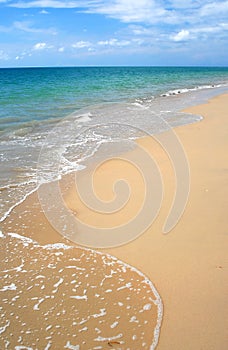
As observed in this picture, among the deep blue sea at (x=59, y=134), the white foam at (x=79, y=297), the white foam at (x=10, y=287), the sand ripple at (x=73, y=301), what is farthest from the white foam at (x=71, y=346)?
the deep blue sea at (x=59, y=134)

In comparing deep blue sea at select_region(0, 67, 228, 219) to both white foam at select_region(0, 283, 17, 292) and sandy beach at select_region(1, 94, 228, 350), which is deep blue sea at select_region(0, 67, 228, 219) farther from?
white foam at select_region(0, 283, 17, 292)

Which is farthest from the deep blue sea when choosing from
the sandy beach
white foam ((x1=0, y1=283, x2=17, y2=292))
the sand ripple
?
white foam ((x1=0, y1=283, x2=17, y2=292))

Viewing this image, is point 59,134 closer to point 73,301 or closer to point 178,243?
point 178,243

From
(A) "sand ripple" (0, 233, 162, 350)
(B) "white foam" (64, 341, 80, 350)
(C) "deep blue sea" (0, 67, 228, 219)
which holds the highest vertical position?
(C) "deep blue sea" (0, 67, 228, 219)

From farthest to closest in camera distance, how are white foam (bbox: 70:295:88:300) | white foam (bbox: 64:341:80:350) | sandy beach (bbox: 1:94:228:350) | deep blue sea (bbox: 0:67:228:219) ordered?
deep blue sea (bbox: 0:67:228:219)
white foam (bbox: 70:295:88:300)
sandy beach (bbox: 1:94:228:350)
white foam (bbox: 64:341:80:350)

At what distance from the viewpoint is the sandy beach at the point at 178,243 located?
2514 mm

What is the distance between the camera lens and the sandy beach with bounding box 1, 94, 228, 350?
8.25 feet

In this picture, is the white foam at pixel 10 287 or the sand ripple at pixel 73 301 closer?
the sand ripple at pixel 73 301

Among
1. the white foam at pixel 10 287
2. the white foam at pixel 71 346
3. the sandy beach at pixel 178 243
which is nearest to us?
the white foam at pixel 71 346

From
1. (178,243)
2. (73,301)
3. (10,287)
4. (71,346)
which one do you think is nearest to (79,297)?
(73,301)

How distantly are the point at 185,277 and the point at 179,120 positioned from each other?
9.30m

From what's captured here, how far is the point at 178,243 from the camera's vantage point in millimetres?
3672

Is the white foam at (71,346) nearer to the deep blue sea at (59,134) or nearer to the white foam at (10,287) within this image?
the white foam at (10,287)

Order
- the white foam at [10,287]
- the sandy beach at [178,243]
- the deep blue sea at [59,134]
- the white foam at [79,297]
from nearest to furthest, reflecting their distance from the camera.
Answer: the sandy beach at [178,243], the white foam at [79,297], the white foam at [10,287], the deep blue sea at [59,134]
